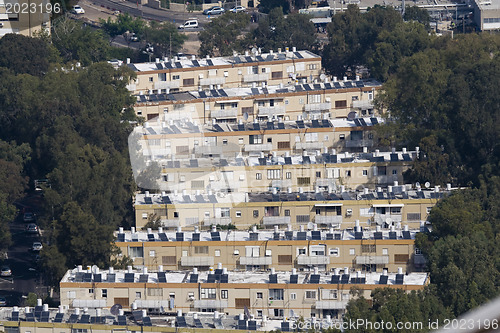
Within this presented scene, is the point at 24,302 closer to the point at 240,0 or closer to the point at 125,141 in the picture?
the point at 125,141

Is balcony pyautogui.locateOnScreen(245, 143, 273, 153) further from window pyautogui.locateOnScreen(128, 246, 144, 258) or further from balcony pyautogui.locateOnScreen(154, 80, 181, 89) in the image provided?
window pyautogui.locateOnScreen(128, 246, 144, 258)

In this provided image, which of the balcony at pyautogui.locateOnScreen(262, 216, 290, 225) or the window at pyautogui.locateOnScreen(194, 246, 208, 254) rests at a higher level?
the window at pyautogui.locateOnScreen(194, 246, 208, 254)

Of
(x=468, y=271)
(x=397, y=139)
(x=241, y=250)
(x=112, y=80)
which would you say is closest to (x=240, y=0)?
(x=112, y=80)

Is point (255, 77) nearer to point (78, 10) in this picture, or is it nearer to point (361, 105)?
point (361, 105)

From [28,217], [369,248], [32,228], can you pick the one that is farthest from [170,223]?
[369,248]

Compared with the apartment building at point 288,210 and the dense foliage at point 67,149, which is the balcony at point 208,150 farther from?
the apartment building at point 288,210

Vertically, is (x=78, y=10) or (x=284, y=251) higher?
(x=78, y=10)

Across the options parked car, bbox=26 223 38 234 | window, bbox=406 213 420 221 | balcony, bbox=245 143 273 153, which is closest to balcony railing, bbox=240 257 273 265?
window, bbox=406 213 420 221
